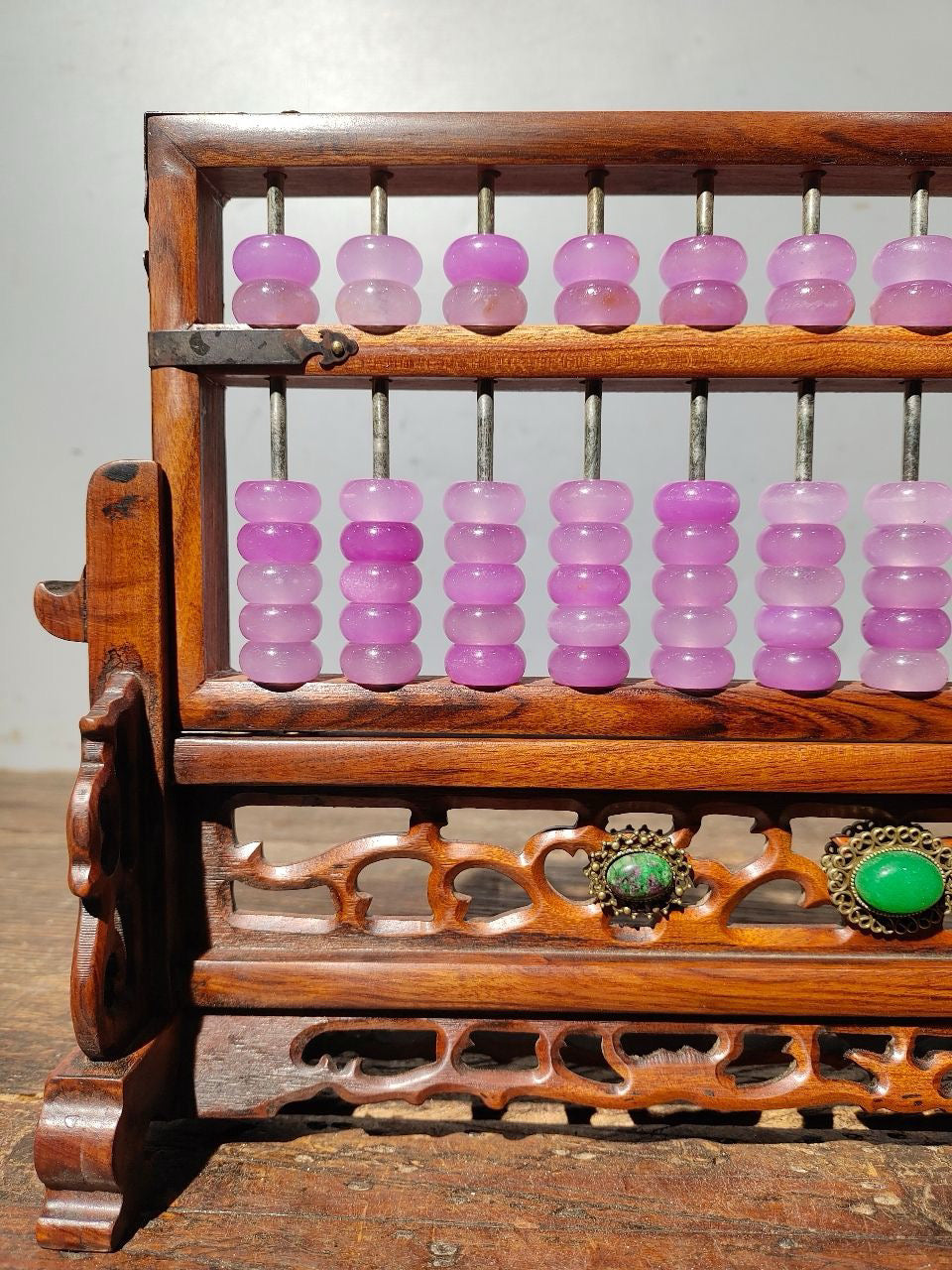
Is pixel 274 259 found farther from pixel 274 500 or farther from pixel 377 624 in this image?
pixel 377 624

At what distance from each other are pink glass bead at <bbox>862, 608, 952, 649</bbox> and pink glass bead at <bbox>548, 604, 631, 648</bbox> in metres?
0.27

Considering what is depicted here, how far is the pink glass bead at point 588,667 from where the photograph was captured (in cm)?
103

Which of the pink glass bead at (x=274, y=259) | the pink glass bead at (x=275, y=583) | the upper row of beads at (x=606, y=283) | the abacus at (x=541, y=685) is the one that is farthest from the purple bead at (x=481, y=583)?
the pink glass bead at (x=274, y=259)

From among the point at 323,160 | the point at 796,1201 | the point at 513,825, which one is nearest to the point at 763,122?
the point at 323,160

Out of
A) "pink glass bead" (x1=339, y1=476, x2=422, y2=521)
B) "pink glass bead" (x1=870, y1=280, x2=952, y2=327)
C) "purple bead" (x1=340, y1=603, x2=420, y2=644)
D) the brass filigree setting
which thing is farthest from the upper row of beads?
the brass filigree setting

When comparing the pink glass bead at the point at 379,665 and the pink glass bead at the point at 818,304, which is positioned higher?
the pink glass bead at the point at 818,304

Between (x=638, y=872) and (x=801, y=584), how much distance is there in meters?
0.36

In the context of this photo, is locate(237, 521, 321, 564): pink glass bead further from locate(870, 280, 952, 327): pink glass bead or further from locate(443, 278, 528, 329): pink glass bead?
Answer: locate(870, 280, 952, 327): pink glass bead

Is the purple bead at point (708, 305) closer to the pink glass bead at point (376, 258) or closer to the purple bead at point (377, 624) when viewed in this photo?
the pink glass bead at point (376, 258)

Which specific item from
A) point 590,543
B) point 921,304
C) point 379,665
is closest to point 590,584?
point 590,543

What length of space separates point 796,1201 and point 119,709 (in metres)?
0.81

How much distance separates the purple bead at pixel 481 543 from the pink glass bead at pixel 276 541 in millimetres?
154

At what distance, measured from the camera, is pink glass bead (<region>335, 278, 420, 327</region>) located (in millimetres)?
1016

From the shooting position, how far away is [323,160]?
40.1 inches
